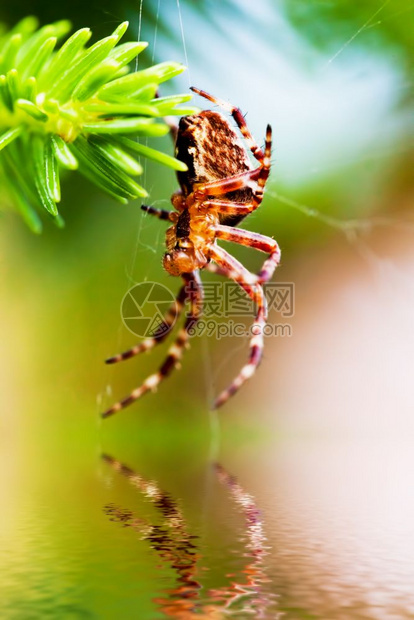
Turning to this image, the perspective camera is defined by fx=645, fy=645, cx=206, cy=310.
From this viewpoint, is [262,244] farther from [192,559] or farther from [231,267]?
[192,559]

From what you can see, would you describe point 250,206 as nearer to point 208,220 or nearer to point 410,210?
point 208,220

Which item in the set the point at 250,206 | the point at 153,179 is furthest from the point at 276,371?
the point at 250,206

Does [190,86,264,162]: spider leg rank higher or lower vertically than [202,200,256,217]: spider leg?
higher

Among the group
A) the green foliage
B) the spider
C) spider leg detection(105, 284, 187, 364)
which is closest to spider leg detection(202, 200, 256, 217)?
the spider

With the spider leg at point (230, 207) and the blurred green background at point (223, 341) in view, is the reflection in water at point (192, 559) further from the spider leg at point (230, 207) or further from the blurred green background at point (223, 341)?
the spider leg at point (230, 207)

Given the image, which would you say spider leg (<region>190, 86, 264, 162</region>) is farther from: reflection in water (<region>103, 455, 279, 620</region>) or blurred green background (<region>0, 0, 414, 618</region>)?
reflection in water (<region>103, 455, 279, 620</region>)

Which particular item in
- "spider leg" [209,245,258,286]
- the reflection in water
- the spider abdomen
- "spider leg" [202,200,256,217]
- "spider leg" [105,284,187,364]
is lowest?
the reflection in water
